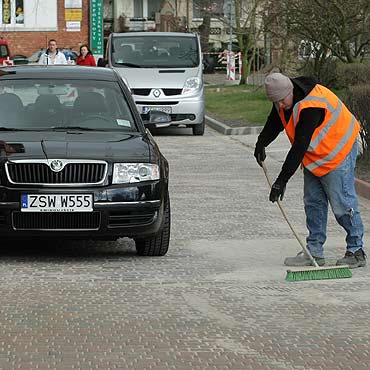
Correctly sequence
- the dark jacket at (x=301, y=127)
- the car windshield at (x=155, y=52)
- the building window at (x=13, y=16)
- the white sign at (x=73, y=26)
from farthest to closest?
the building window at (x=13, y=16) → the white sign at (x=73, y=26) → the car windshield at (x=155, y=52) → the dark jacket at (x=301, y=127)

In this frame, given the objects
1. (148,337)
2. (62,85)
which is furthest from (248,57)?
(148,337)

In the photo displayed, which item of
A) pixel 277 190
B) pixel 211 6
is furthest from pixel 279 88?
pixel 211 6

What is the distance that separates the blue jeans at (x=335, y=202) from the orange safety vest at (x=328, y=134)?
0.08 m

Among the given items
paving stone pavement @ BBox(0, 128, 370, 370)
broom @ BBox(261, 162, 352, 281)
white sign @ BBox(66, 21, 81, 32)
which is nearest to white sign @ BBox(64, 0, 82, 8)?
white sign @ BBox(66, 21, 81, 32)

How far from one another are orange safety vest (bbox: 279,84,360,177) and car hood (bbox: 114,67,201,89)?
13762 millimetres

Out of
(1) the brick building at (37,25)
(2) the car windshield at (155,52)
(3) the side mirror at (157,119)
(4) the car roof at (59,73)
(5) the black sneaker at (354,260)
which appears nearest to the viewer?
(5) the black sneaker at (354,260)

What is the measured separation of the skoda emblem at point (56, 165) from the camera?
28.3ft

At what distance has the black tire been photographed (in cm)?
921

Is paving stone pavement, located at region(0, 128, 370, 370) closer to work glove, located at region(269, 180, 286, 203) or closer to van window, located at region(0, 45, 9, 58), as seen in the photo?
work glove, located at region(269, 180, 286, 203)

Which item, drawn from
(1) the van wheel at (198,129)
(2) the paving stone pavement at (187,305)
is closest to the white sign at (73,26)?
(1) the van wheel at (198,129)

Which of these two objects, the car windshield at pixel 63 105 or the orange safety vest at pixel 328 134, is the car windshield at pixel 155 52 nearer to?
the car windshield at pixel 63 105

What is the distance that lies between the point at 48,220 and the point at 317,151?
2170 millimetres

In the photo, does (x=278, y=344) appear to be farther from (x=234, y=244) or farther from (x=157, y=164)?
(x=234, y=244)

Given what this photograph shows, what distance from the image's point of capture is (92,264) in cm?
898
